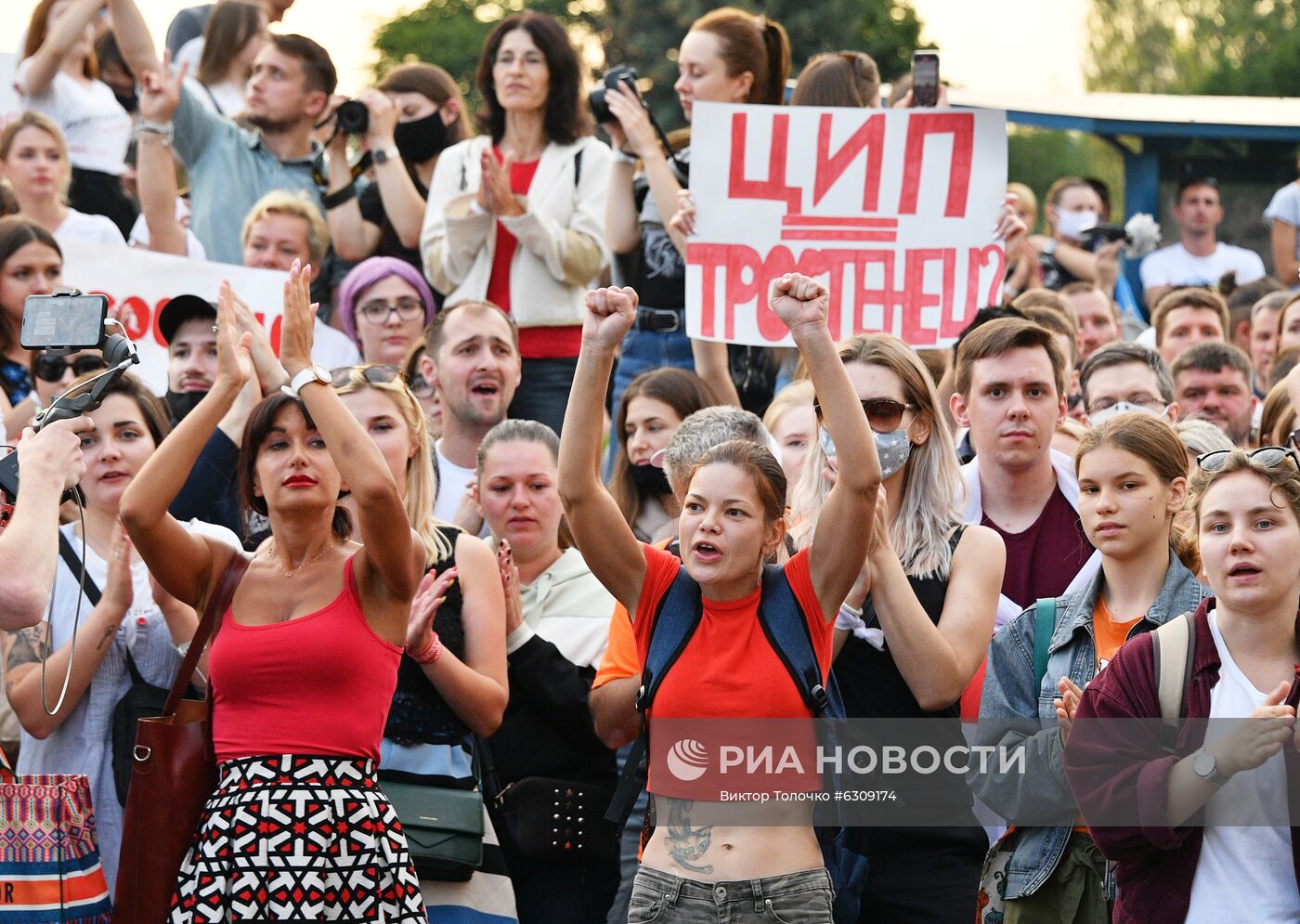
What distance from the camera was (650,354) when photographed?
8055 mm

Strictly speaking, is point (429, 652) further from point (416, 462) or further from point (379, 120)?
point (379, 120)

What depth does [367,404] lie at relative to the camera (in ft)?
19.3

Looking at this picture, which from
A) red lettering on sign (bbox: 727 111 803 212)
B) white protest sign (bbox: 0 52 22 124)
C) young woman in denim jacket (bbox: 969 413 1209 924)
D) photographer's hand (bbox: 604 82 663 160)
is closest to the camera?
young woman in denim jacket (bbox: 969 413 1209 924)

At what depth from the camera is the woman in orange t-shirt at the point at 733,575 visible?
4.46 m

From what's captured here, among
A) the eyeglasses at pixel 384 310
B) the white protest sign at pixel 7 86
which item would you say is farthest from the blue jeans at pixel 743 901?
the white protest sign at pixel 7 86

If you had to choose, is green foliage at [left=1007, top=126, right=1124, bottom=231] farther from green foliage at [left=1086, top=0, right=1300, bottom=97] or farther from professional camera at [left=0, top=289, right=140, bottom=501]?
professional camera at [left=0, top=289, right=140, bottom=501]

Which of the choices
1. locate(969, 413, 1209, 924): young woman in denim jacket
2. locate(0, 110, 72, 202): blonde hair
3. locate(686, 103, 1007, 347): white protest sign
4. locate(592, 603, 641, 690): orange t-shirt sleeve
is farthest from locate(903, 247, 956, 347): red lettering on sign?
locate(0, 110, 72, 202): blonde hair

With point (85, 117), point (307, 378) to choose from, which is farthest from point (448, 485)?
point (85, 117)

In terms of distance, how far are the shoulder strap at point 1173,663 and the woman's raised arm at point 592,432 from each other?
4.34ft

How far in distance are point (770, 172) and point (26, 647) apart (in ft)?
11.0

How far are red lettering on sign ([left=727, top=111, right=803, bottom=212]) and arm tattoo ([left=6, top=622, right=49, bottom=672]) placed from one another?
315cm

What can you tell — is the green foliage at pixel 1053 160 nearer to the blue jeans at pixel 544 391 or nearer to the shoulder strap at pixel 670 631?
the blue jeans at pixel 544 391

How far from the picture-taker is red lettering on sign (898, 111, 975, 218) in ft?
24.3

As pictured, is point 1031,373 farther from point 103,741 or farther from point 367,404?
point 103,741
